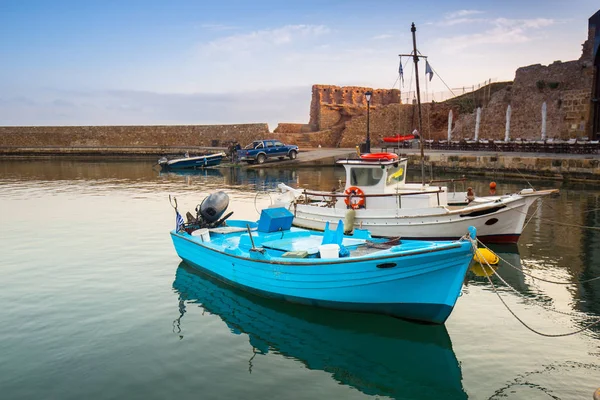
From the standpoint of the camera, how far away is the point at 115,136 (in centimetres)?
5059

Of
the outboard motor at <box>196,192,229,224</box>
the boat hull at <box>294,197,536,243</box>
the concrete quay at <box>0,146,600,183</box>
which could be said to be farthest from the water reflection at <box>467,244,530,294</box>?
the outboard motor at <box>196,192,229,224</box>

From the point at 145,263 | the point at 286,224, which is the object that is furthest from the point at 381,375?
the point at 145,263

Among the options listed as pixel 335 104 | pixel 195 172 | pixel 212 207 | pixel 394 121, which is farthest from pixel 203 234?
pixel 335 104

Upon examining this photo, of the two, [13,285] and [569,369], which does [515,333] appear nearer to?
[569,369]

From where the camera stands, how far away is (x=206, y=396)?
5.82m

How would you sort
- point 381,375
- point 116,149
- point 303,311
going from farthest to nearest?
point 116,149, point 303,311, point 381,375

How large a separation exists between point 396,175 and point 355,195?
1341 mm

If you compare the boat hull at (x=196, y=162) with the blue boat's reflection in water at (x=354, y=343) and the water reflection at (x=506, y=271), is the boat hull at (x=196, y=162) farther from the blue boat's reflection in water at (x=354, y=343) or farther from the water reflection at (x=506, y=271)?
the blue boat's reflection in water at (x=354, y=343)

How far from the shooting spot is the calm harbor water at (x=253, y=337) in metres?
6.07

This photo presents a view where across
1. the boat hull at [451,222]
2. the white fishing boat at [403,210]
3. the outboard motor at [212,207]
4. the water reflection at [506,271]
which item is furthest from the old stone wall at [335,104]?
the outboard motor at [212,207]

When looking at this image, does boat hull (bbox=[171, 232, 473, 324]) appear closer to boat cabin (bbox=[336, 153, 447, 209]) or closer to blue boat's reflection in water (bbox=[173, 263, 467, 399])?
blue boat's reflection in water (bbox=[173, 263, 467, 399])

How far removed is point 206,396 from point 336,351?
1.92 m

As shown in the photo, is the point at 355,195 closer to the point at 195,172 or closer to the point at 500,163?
the point at 500,163

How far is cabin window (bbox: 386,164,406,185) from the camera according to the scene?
44.7ft
